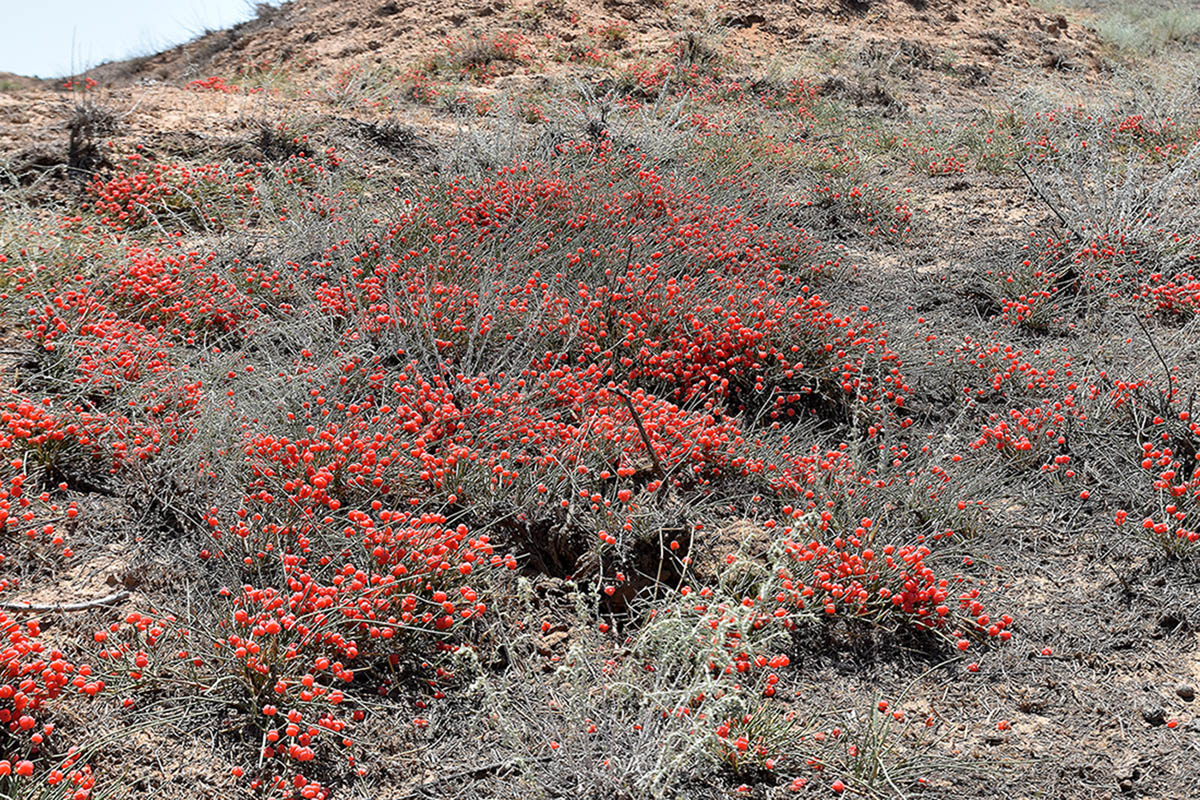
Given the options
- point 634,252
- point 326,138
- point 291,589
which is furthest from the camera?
point 326,138

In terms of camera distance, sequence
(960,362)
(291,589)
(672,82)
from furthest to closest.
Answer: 1. (672,82)
2. (960,362)
3. (291,589)

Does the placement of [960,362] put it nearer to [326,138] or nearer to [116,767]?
[116,767]

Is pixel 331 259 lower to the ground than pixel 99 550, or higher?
higher

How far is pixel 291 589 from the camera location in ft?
8.89

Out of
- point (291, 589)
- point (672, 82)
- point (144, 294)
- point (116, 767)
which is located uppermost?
point (672, 82)

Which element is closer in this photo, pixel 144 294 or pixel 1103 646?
Answer: pixel 1103 646

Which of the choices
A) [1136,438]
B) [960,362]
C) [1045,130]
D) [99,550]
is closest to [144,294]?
[99,550]

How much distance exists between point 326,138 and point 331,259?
2.27 meters

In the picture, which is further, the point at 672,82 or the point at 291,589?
the point at 672,82

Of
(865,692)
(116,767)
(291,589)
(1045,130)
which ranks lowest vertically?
(865,692)

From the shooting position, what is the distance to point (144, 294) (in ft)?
13.6

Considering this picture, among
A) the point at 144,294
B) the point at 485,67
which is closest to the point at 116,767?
the point at 144,294

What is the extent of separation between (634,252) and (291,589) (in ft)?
9.82

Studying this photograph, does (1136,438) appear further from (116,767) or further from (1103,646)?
(116,767)
